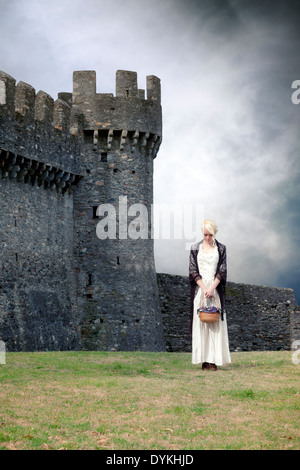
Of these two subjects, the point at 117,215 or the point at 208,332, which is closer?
the point at 208,332

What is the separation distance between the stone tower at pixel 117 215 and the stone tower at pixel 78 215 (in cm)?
4

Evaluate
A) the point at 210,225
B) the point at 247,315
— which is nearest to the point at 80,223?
the point at 247,315

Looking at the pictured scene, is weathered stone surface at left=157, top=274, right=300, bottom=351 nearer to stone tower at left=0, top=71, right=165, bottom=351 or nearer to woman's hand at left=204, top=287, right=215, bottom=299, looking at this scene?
stone tower at left=0, top=71, right=165, bottom=351

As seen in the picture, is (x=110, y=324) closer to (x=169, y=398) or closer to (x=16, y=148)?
(x=16, y=148)

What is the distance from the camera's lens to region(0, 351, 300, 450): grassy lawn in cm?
757

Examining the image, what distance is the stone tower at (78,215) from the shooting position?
916 inches

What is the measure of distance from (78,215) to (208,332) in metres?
15.4

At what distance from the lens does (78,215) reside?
27.6 m

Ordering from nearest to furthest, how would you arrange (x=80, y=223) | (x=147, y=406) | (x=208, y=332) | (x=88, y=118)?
(x=147, y=406) → (x=208, y=332) → (x=80, y=223) → (x=88, y=118)

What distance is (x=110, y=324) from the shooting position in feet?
87.3

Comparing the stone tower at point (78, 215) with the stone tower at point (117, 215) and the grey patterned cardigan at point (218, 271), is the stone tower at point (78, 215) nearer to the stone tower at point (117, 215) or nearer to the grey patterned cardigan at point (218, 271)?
the stone tower at point (117, 215)

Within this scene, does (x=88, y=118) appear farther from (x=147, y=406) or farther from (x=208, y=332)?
(x=147, y=406)

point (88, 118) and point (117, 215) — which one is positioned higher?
point (88, 118)
